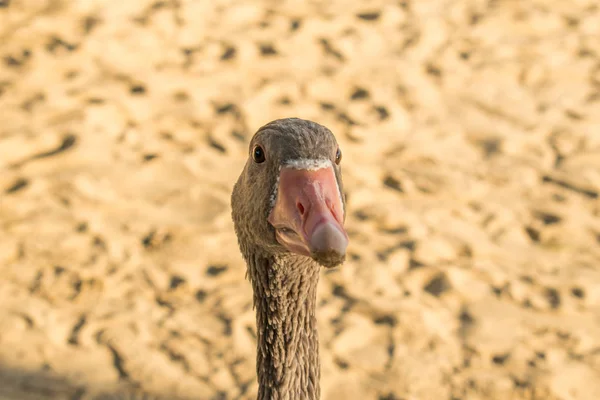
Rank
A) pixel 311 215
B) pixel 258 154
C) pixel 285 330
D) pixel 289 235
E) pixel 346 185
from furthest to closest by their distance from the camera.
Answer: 1. pixel 346 185
2. pixel 285 330
3. pixel 258 154
4. pixel 289 235
5. pixel 311 215

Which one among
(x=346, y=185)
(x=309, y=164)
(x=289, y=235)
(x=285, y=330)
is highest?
(x=309, y=164)

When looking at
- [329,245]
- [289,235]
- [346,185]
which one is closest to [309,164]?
[289,235]

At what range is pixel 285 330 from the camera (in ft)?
8.98

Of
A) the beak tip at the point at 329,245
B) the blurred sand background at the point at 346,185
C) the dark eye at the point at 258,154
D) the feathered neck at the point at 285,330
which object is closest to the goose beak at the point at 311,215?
the beak tip at the point at 329,245

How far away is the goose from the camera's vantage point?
2.10 meters

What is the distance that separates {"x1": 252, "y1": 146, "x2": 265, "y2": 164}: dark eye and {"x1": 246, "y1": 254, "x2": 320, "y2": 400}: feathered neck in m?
0.35

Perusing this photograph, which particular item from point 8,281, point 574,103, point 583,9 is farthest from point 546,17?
point 8,281

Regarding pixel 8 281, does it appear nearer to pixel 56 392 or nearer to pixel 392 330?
pixel 56 392

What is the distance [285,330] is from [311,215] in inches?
31.0

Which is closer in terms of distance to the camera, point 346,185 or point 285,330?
point 285,330

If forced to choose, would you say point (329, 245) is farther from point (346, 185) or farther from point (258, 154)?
point (346, 185)

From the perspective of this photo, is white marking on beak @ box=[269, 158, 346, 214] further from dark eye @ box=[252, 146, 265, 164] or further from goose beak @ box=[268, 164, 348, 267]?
dark eye @ box=[252, 146, 265, 164]

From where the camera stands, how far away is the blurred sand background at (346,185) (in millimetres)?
3836

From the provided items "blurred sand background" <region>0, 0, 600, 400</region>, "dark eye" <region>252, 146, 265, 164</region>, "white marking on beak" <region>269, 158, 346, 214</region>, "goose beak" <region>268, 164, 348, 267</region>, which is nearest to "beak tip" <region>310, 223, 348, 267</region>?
"goose beak" <region>268, 164, 348, 267</region>
